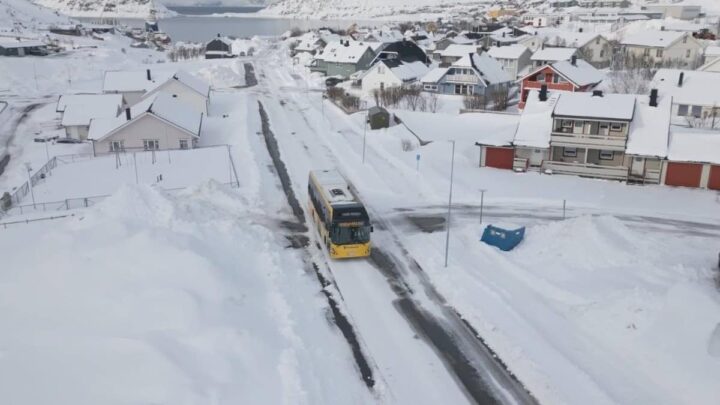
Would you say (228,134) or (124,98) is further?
(124,98)

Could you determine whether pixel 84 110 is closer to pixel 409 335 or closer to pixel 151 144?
pixel 151 144

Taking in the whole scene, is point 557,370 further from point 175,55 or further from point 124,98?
point 175,55

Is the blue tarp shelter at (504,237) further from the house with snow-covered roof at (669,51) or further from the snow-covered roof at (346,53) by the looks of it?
the snow-covered roof at (346,53)

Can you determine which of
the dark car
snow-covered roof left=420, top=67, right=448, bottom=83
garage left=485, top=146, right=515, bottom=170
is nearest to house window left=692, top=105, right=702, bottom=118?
garage left=485, top=146, right=515, bottom=170

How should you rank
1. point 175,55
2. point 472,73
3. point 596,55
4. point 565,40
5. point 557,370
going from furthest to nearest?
point 175,55, point 565,40, point 596,55, point 472,73, point 557,370

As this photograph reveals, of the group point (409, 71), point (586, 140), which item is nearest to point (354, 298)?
point (586, 140)

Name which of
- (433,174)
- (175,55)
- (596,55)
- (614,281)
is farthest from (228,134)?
(175,55)

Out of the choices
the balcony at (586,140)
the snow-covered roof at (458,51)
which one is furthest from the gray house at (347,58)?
the balcony at (586,140)
